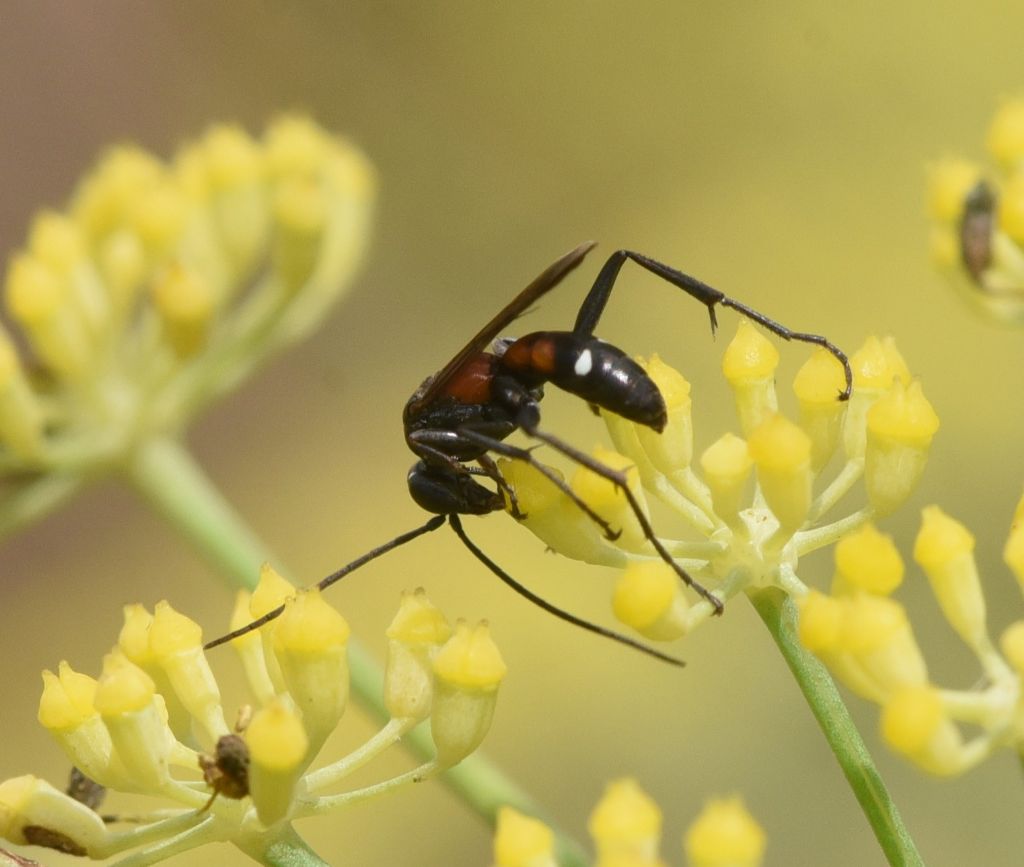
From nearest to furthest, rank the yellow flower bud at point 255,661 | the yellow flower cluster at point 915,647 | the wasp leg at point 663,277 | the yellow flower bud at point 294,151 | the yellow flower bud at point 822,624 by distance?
the yellow flower cluster at point 915,647
the yellow flower bud at point 822,624
the yellow flower bud at point 255,661
the wasp leg at point 663,277
the yellow flower bud at point 294,151

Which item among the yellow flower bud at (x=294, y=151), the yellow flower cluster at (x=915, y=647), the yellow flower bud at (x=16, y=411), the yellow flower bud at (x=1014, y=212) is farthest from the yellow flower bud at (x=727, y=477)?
the yellow flower bud at (x=294, y=151)

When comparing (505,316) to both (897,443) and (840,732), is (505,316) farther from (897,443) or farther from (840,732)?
(840,732)

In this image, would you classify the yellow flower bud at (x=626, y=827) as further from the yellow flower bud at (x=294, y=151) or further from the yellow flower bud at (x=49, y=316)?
the yellow flower bud at (x=294, y=151)

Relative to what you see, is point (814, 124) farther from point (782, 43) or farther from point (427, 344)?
point (427, 344)

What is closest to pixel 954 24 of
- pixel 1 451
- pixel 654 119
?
pixel 654 119

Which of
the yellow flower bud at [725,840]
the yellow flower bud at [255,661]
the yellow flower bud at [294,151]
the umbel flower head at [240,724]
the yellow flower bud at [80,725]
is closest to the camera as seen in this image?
the yellow flower bud at [725,840]

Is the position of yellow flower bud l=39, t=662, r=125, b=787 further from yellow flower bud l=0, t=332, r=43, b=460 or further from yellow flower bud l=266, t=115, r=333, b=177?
yellow flower bud l=266, t=115, r=333, b=177

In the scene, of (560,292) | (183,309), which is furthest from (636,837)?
(560,292)

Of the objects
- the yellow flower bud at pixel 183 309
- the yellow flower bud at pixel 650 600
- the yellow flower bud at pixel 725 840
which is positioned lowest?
the yellow flower bud at pixel 725 840
